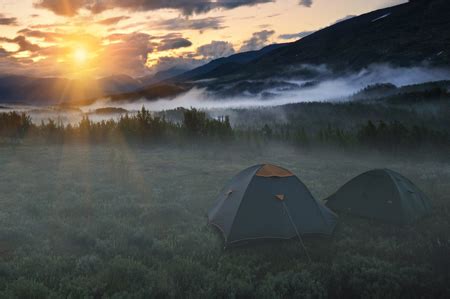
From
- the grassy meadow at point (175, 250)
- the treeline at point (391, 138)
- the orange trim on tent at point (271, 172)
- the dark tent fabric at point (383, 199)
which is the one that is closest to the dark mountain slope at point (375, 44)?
the treeline at point (391, 138)

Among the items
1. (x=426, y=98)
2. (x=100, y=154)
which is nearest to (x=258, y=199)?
(x=100, y=154)

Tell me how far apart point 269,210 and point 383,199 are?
140 inches

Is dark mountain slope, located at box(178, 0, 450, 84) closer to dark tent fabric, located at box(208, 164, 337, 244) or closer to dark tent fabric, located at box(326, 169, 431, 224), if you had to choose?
dark tent fabric, located at box(326, 169, 431, 224)

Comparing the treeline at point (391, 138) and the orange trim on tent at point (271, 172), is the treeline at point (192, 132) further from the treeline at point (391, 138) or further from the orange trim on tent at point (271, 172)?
the orange trim on tent at point (271, 172)

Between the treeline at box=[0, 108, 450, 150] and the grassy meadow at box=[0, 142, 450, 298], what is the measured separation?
7088 millimetres

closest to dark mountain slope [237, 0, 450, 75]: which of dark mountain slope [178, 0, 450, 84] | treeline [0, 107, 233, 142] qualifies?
dark mountain slope [178, 0, 450, 84]

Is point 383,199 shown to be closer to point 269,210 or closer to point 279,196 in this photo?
point 279,196

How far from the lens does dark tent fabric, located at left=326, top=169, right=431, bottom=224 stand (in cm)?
962

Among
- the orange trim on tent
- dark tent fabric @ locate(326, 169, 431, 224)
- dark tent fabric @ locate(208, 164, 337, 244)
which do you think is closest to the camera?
dark tent fabric @ locate(208, 164, 337, 244)

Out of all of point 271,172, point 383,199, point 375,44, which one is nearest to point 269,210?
point 271,172

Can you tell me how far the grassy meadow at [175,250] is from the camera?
6.37 m

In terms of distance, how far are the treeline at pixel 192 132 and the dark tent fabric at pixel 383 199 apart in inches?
479

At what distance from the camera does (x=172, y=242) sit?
8.34m

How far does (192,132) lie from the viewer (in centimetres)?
2564
